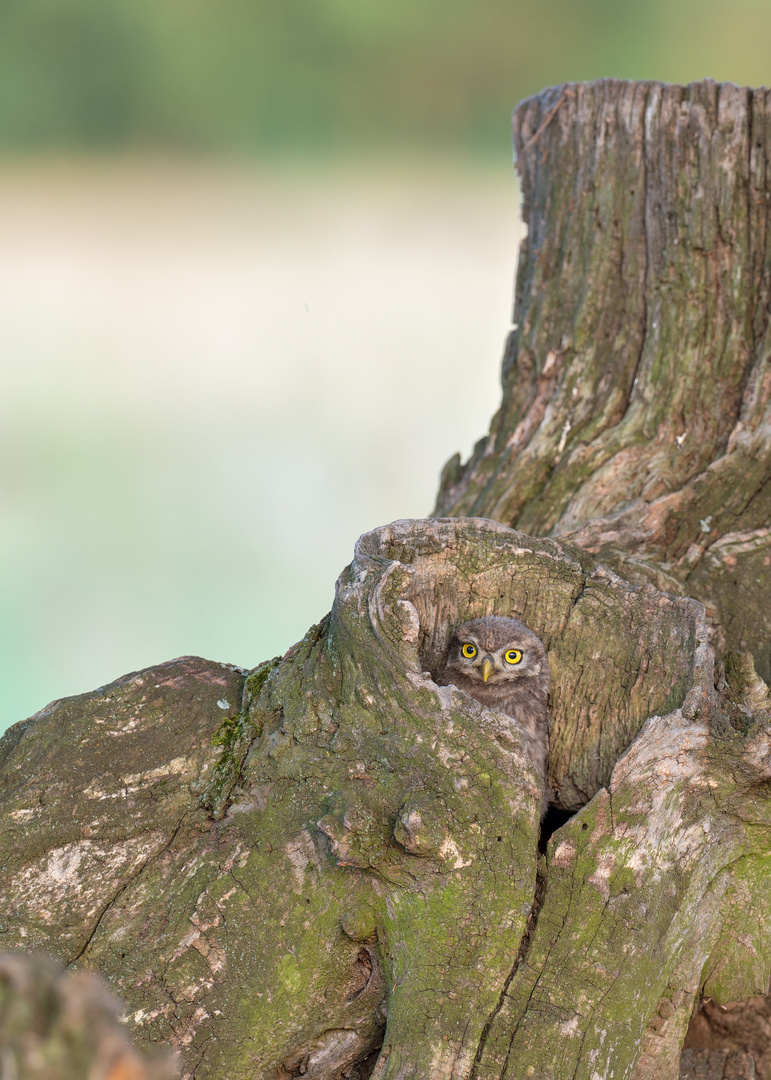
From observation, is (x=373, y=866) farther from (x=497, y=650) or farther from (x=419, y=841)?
(x=497, y=650)

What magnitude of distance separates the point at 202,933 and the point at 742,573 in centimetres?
266

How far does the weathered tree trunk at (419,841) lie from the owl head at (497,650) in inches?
3.4

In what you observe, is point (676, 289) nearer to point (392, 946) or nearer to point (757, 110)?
point (757, 110)

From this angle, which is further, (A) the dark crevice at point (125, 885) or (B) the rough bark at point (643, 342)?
(B) the rough bark at point (643, 342)

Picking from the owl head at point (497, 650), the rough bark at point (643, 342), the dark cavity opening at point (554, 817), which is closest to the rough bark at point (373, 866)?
the dark cavity opening at point (554, 817)

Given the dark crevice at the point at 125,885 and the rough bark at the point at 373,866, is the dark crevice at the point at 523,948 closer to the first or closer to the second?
the rough bark at the point at 373,866

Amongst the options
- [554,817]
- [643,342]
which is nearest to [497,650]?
[554,817]

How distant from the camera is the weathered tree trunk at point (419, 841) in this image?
2.57m

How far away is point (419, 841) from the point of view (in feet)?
8.32

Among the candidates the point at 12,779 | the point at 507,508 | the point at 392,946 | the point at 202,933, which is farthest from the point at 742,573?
the point at 12,779

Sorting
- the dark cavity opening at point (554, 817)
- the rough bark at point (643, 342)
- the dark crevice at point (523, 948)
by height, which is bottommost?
the dark crevice at point (523, 948)

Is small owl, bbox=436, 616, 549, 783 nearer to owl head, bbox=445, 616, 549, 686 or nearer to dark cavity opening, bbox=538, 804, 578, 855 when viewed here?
owl head, bbox=445, 616, 549, 686

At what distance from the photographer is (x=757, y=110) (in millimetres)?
4680

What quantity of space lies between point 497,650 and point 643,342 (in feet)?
7.29
